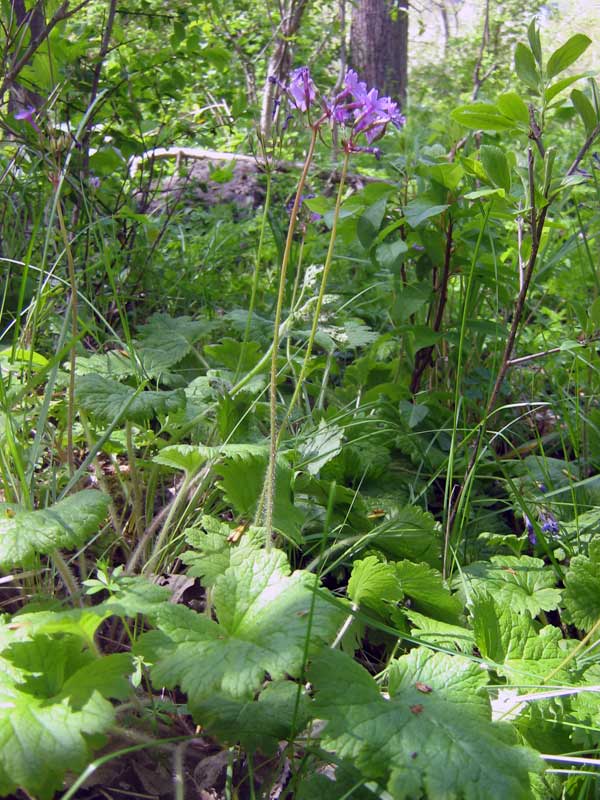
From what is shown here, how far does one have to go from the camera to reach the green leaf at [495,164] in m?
1.43

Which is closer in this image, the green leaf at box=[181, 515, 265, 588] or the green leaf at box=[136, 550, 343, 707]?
the green leaf at box=[136, 550, 343, 707]

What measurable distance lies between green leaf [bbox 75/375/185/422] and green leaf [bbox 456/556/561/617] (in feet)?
2.16

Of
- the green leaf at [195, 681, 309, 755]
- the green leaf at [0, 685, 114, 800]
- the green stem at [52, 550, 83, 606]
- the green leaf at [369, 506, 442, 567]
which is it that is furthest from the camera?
the green leaf at [369, 506, 442, 567]

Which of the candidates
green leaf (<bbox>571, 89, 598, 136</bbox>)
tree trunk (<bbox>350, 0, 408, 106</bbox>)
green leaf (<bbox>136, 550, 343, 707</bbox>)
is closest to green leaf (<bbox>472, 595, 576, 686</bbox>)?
green leaf (<bbox>136, 550, 343, 707</bbox>)

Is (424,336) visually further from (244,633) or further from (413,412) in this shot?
(244,633)

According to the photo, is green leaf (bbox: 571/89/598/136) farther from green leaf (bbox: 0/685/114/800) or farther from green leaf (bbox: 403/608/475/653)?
green leaf (bbox: 0/685/114/800)

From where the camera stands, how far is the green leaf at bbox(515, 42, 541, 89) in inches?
52.2

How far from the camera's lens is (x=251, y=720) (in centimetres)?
103

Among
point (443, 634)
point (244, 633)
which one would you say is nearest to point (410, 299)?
point (443, 634)

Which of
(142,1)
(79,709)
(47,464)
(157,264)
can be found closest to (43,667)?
(79,709)

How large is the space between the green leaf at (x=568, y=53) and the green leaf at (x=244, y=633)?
3.21 feet

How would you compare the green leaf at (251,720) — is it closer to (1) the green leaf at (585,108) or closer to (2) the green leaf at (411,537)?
(2) the green leaf at (411,537)

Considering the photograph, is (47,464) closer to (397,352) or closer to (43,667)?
(43,667)

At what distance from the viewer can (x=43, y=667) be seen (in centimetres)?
99
